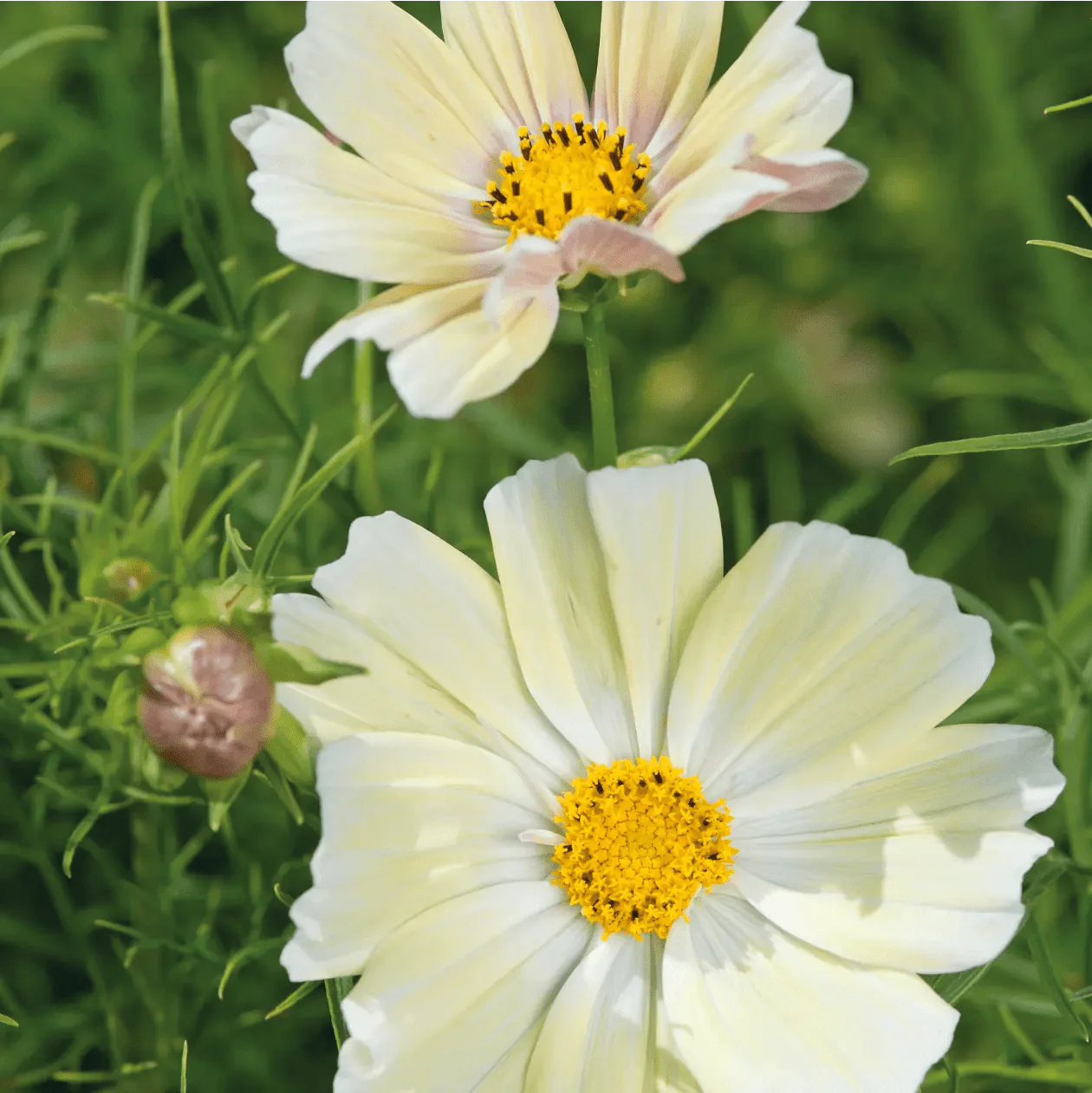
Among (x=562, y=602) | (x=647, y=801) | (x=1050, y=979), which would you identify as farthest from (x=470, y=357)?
(x=1050, y=979)

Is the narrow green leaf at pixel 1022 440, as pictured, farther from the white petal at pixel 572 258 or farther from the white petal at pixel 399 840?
the white petal at pixel 399 840

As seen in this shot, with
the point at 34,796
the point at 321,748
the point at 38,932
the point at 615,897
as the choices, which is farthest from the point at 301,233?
the point at 38,932

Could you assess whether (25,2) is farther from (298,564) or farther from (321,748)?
(321,748)

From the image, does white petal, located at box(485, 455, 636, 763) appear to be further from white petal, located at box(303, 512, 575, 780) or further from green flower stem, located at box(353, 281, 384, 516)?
green flower stem, located at box(353, 281, 384, 516)

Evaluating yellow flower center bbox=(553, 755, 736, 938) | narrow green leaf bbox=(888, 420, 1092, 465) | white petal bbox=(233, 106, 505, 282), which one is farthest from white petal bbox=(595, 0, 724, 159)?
yellow flower center bbox=(553, 755, 736, 938)

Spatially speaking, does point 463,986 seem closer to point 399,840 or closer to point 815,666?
point 399,840

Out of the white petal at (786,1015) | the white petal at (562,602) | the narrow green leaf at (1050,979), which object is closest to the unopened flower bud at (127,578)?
the white petal at (562,602)

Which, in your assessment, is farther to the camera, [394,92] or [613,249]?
[394,92]
